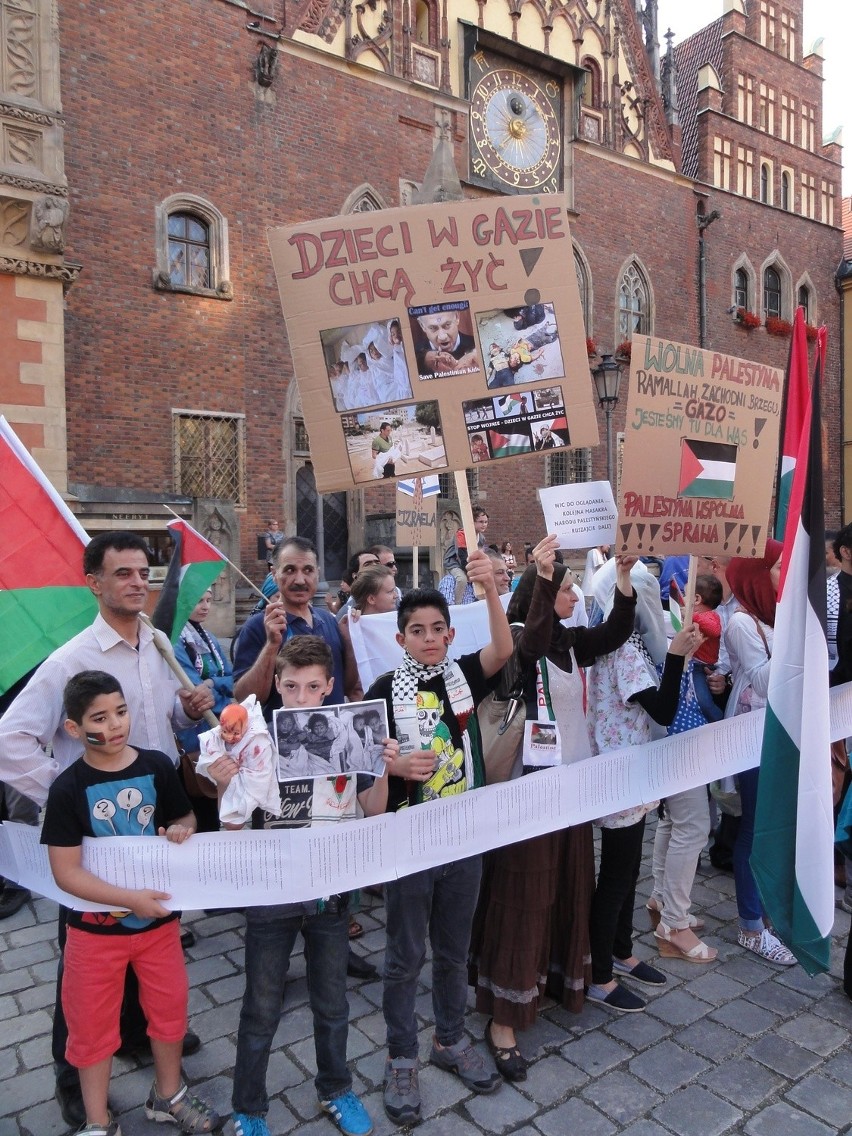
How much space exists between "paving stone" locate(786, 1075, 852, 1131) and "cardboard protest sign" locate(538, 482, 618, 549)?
2100 millimetres

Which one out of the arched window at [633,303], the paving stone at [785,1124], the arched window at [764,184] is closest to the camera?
the paving stone at [785,1124]

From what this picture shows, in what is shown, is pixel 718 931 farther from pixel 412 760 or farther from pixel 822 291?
pixel 822 291

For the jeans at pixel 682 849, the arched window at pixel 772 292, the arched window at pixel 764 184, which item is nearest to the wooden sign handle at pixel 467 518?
the jeans at pixel 682 849

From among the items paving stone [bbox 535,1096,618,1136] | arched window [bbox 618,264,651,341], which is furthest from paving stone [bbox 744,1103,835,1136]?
arched window [bbox 618,264,651,341]

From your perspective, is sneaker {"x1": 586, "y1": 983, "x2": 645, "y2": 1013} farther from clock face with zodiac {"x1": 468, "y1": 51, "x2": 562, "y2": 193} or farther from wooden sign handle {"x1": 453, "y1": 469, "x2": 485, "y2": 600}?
clock face with zodiac {"x1": 468, "y1": 51, "x2": 562, "y2": 193}

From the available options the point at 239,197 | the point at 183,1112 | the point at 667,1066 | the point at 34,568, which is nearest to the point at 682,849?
the point at 667,1066

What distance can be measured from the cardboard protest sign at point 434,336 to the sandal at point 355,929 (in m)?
2.37

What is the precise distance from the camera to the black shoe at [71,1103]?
2699mm

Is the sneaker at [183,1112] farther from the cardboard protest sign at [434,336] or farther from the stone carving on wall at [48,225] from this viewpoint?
the stone carving on wall at [48,225]

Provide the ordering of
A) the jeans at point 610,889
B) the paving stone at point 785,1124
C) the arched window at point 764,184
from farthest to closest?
the arched window at point 764,184 → the jeans at point 610,889 → the paving stone at point 785,1124

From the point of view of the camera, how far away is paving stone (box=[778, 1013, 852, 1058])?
307 cm

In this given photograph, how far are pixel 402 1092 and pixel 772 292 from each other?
2541 cm

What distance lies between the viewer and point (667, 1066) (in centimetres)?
296

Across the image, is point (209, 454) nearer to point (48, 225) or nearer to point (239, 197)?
point (239, 197)
